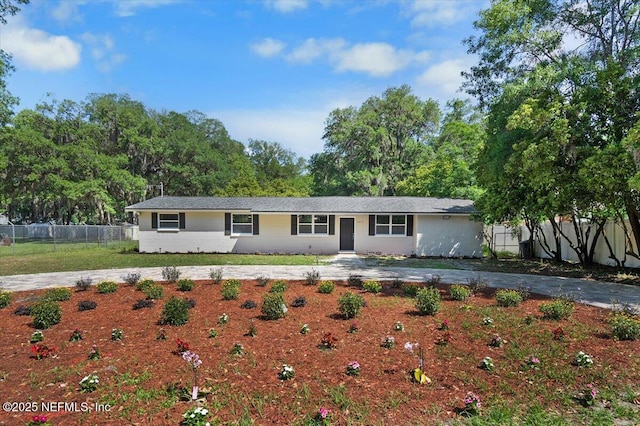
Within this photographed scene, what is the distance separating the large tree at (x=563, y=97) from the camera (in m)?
9.38

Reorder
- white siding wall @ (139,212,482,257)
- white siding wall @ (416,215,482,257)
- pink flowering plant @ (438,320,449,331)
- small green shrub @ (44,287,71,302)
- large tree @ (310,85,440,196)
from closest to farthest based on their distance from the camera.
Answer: pink flowering plant @ (438,320,449,331) → small green shrub @ (44,287,71,302) → white siding wall @ (416,215,482,257) → white siding wall @ (139,212,482,257) → large tree @ (310,85,440,196)

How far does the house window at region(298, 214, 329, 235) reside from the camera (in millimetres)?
18344

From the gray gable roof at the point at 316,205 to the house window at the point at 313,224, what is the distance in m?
0.50

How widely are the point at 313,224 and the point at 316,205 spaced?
1.09 metres

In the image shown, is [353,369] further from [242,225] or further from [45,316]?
[242,225]

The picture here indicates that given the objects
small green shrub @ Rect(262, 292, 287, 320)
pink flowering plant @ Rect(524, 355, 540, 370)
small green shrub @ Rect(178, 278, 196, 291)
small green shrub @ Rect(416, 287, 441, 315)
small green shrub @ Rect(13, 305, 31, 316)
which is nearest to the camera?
pink flowering plant @ Rect(524, 355, 540, 370)

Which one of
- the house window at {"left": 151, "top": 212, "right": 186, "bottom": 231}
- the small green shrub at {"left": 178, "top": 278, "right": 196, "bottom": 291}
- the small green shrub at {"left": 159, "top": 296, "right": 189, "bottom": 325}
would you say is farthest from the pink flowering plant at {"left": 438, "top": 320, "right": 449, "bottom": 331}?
the house window at {"left": 151, "top": 212, "right": 186, "bottom": 231}

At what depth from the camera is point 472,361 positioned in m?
4.44

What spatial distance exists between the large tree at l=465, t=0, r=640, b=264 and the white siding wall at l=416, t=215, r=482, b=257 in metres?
4.89

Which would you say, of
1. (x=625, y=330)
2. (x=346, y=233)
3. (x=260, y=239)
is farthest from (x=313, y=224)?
(x=625, y=330)

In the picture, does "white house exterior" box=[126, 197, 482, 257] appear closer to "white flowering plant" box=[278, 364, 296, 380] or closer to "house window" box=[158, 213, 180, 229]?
"house window" box=[158, 213, 180, 229]

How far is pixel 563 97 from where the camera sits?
33.1 ft

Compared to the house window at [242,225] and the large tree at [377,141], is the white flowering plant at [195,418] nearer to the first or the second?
the house window at [242,225]

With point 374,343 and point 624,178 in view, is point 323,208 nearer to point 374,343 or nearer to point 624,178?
point 624,178
